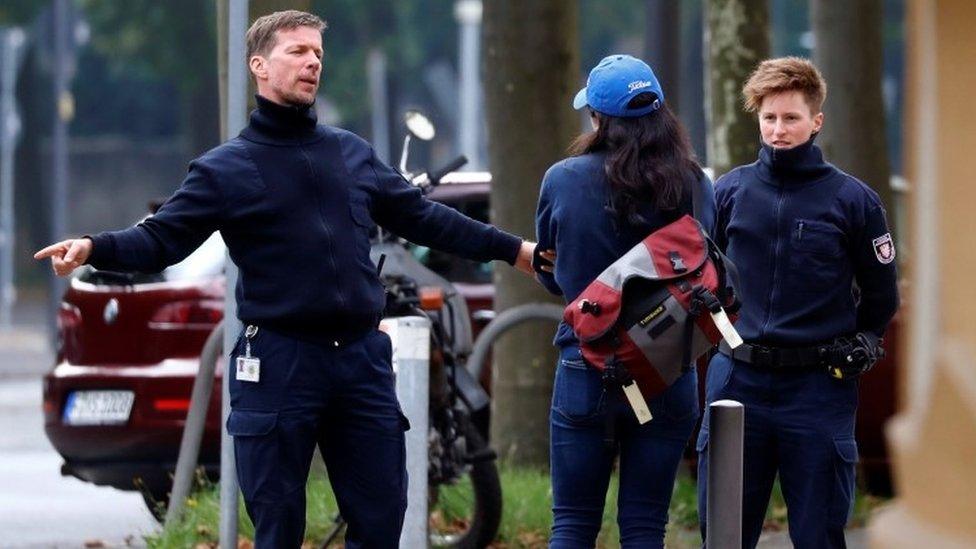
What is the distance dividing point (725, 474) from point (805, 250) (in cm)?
65

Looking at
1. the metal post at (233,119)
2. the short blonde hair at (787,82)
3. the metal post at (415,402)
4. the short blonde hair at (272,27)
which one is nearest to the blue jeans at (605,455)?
the short blonde hair at (787,82)

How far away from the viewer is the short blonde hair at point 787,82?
6.16 meters

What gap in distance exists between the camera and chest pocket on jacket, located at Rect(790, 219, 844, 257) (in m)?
6.11

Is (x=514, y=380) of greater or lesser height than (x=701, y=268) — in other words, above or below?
below

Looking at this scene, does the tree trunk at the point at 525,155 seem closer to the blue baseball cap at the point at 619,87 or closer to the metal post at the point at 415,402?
the metal post at the point at 415,402

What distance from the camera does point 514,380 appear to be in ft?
32.9

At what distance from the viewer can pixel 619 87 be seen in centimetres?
569

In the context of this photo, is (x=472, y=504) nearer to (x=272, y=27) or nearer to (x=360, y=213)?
(x=360, y=213)

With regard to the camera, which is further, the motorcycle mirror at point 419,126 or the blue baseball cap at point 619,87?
the motorcycle mirror at point 419,126

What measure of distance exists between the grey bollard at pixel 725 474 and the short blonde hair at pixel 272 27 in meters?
1.43

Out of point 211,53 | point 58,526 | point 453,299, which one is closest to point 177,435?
point 58,526

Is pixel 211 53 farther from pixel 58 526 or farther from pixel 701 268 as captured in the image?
pixel 701 268

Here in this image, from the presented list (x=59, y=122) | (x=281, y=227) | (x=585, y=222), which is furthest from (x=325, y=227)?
(x=59, y=122)

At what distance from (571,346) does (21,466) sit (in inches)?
327
